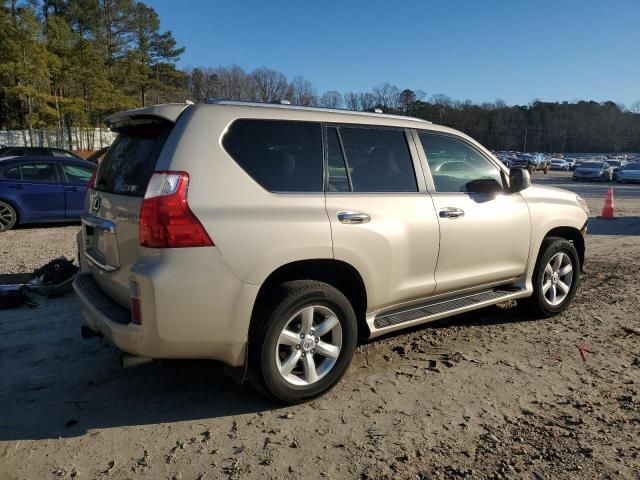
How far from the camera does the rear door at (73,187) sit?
9992mm

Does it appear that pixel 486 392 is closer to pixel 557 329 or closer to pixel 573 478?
pixel 573 478

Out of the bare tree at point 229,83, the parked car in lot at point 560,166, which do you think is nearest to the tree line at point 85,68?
the bare tree at point 229,83

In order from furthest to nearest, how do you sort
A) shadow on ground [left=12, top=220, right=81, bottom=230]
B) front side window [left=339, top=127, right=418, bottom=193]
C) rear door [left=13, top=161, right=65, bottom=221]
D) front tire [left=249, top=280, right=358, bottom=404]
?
shadow on ground [left=12, top=220, right=81, bottom=230]
rear door [left=13, top=161, right=65, bottom=221]
front side window [left=339, top=127, right=418, bottom=193]
front tire [left=249, top=280, right=358, bottom=404]

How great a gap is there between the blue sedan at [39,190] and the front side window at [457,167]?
7518 millimetres

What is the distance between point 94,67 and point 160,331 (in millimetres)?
43496

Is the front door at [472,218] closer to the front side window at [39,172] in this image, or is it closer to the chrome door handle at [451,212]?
the chrome door handle at [451,212]

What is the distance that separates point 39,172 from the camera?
9.87m

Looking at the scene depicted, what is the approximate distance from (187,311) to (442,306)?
2.11 metres

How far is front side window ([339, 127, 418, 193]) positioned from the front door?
212mm

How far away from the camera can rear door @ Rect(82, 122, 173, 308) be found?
9.75 ft

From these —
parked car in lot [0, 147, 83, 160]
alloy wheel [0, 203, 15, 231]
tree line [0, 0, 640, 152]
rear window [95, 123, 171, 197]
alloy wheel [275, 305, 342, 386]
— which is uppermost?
tree line [0, 0, 640, 152]

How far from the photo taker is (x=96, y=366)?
388 cm

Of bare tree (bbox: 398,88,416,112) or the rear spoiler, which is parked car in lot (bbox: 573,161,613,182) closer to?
the rear spoiler

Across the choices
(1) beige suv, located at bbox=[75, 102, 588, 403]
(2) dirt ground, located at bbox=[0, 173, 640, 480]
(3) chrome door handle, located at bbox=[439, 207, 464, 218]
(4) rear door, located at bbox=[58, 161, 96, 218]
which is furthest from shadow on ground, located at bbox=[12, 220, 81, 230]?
(3) chrome door handle, located at bbox=[439, 207, 464, 218]
